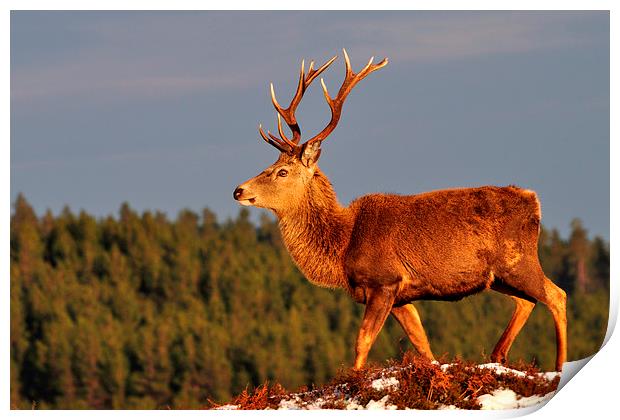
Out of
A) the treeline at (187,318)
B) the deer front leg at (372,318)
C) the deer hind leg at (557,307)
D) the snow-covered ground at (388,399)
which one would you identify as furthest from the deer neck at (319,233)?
the treeline at (187,318)

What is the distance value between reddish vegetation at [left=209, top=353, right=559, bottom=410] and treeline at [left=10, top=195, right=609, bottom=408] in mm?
39537

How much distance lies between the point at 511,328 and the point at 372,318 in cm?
177

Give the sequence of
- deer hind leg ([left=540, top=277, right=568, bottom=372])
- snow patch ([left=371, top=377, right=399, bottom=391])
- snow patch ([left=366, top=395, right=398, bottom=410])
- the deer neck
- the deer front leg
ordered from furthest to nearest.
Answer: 1. the deer neck
2. deer hind leg ([left=540, top=277, right=568, bottom=372])
3. the deer front leg
4. snow patch ([left=371, top=377, right=399, bottom=391])
5. snow patch ([left=366, top=395, right=398, bottom=410])

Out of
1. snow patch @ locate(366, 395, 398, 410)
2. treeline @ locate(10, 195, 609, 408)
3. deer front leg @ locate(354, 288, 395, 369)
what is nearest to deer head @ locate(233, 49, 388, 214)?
deer front leg @ locate(354, 288, 395, 369)

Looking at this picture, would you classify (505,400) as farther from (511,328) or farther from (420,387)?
(511,328)

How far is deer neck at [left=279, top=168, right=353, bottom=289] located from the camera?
1338 centimetres

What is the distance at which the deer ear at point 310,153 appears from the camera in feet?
44.5

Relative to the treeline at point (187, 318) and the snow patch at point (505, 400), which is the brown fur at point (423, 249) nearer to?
the snow patch at point (505, 400)

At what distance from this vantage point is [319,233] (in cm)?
1351

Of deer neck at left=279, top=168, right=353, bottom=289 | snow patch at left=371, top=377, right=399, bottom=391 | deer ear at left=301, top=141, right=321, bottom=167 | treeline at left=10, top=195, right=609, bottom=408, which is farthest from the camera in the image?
treeline at left=10, top=195, right=609, bottom=408

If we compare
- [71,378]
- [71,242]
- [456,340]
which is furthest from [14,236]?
[456,340]

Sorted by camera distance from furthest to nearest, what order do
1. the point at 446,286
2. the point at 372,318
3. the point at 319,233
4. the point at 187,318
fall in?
the point at 187,318
the point at 319,233
the point at 446,286
the point at 372,318

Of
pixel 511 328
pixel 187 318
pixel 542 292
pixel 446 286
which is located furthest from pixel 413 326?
pixel 187 318

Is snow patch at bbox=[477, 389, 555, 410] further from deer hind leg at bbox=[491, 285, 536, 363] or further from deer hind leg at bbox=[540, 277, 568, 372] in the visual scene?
deer hind leg at bbox=[491, 285, 536, 363]
